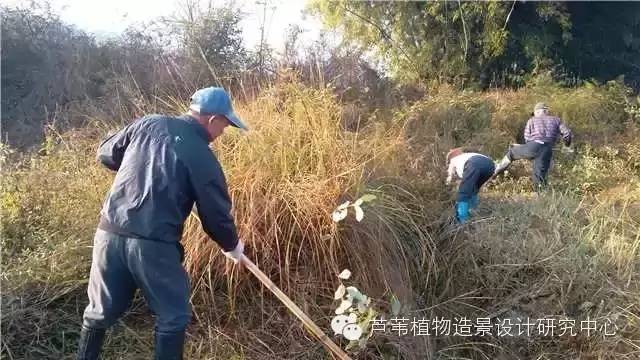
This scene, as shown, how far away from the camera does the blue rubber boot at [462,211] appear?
4647 mm

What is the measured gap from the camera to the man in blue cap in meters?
2.79

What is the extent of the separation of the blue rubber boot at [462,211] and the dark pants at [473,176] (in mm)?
98

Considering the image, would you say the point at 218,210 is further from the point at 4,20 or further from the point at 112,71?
the point at 4,20

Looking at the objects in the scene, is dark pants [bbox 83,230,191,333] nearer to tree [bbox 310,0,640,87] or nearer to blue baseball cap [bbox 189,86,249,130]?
blue baseball cap [bbox 189,86,249,130]

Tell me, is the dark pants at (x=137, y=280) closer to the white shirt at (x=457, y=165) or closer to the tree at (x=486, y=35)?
the white shirt at (x=457, y=165)

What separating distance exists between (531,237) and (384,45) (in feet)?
28.9

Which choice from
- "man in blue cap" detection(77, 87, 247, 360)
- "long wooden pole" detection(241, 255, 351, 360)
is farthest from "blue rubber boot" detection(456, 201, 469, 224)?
"man in blue cap" detection(77, 87, 247, 360)

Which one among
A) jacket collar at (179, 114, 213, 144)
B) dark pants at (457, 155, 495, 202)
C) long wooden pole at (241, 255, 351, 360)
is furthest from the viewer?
dark pants at (457, 155, 495, 202)

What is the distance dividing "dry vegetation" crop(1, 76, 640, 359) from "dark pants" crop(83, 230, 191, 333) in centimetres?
74

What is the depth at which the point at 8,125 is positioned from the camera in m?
8.64

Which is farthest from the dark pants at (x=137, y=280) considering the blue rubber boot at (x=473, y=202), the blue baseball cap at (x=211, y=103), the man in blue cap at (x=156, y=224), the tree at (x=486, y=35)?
the tree at (x=486, y=35)

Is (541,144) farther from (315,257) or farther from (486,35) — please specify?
(315,257)

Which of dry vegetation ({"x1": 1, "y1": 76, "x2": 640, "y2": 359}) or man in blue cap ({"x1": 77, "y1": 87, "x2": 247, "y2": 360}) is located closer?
man in blue cap ({"x1": 77, "y1": 87, "x2": 247, "y2": 360})

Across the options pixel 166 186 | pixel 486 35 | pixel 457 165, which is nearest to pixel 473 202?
pixel 457 165
